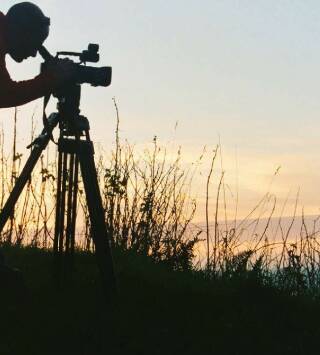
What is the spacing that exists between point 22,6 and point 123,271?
8.61 ft

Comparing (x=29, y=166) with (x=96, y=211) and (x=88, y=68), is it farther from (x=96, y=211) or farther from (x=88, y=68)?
(x=88, y=68)

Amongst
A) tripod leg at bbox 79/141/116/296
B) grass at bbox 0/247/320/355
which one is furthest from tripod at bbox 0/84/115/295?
grass at bbox 0/247/320/355

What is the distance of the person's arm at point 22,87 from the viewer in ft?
13.2

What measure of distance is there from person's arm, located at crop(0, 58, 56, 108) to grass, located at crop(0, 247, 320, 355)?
4.87 ft

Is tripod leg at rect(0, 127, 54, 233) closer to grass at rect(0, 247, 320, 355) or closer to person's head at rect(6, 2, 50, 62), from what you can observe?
person's head at rect(6, 2, 50, 62)

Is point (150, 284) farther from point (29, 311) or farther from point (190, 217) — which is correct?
point (190, 217)

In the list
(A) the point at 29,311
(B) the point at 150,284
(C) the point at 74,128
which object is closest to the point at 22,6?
(C) the point at 74,128

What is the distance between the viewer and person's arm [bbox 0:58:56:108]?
4.02 meters

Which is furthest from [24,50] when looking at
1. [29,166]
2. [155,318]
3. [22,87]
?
[155,318]

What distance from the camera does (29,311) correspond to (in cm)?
456

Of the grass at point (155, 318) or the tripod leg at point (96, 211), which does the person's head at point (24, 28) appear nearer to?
the tripod leg at point (96, 211)

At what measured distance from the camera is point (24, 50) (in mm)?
4227

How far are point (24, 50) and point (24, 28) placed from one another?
15 cm

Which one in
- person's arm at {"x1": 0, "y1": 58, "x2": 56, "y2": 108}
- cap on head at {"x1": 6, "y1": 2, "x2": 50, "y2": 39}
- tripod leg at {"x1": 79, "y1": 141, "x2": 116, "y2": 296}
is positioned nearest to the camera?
person's arm at {"x1": 0, "y1": 58, "x2": 56, "y2": 108}
